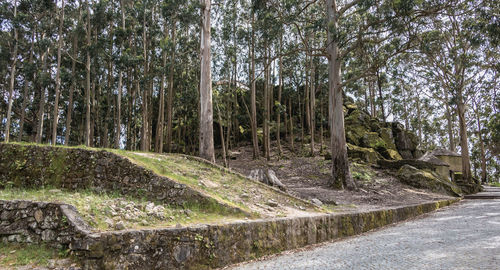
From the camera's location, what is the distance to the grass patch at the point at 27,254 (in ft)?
12.0

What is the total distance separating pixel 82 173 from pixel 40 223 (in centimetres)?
233

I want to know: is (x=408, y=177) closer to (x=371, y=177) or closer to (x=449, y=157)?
(x=371, y=177)

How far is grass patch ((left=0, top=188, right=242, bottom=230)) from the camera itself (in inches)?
174

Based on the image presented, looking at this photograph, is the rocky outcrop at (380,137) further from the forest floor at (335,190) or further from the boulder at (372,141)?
the forest floor at (335,190)

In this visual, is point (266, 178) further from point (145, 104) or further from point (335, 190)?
point (145, 104)

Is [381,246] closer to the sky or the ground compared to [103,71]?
closer to the ground

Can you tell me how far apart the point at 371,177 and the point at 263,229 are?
12627mm

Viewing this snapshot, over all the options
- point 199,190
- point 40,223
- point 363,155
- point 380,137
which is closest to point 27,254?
point 40,223

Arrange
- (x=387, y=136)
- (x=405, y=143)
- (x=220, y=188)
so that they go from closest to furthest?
(x=220, y=188)
(x=387, y=136)
(x=405, y=143)

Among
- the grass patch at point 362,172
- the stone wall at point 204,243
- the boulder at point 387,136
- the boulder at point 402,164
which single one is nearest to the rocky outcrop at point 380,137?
the boulder at point 387,136

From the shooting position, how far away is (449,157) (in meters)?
27.0

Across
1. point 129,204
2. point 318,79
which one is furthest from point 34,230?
point 318,79

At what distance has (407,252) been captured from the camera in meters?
5.12

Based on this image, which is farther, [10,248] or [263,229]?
[263,229]
